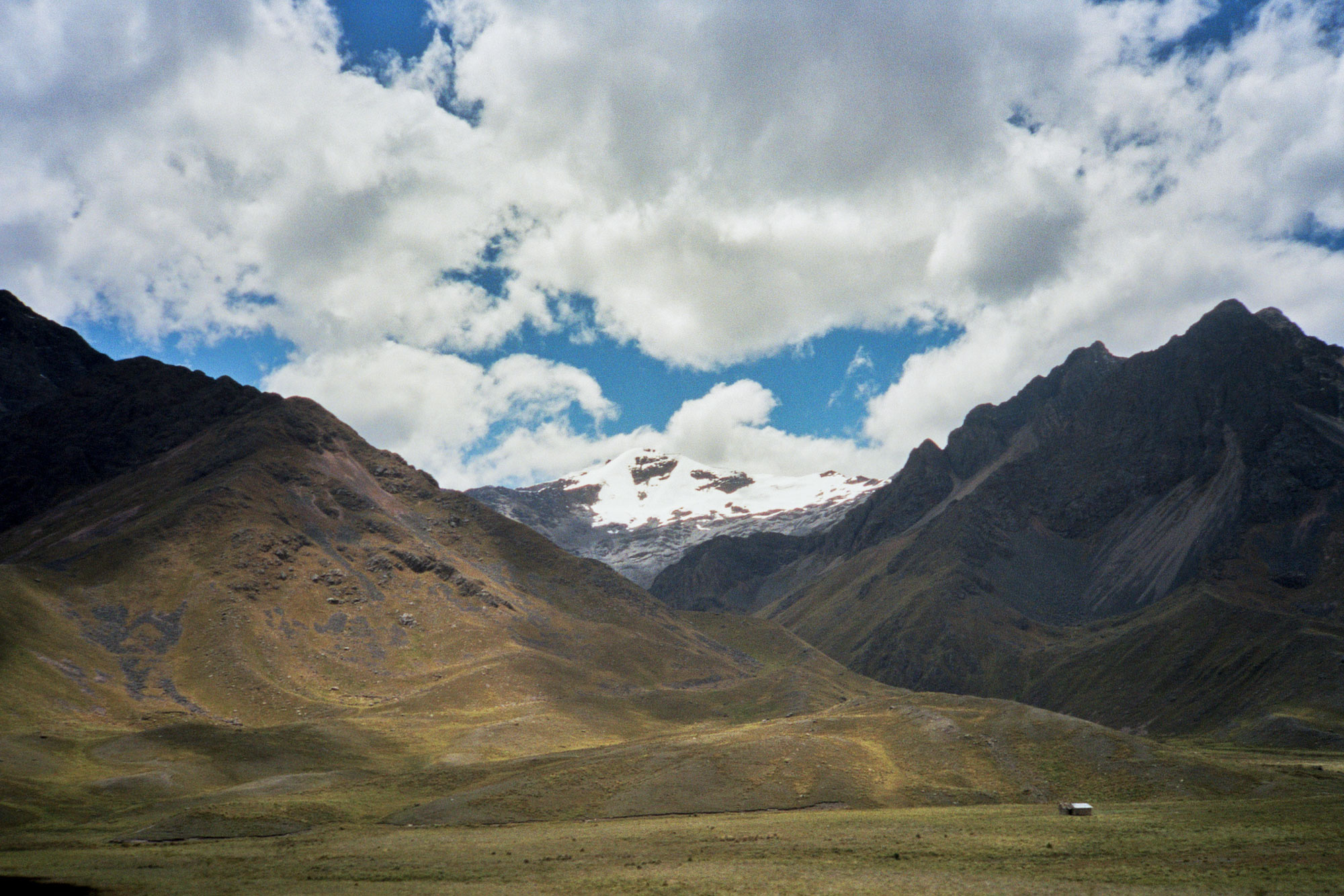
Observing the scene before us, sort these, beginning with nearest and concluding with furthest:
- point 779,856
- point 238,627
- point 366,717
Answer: point 779,856 < point 366,717 < point 238,627

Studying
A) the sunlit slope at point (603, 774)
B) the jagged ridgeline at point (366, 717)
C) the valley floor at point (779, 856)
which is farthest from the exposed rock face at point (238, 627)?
the valley floor at point (779, 856)

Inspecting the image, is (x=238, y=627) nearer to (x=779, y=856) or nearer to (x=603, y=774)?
(x=603, y=774)

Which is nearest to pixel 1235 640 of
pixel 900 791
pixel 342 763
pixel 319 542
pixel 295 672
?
pixel 900 791

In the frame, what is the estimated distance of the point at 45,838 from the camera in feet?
209

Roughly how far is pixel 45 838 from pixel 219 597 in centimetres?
10628

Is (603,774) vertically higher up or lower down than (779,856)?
higher up

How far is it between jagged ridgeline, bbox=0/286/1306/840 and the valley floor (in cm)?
770

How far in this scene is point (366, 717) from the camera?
136 m

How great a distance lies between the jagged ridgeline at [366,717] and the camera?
7500 cm

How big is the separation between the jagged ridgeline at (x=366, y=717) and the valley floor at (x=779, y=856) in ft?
25.3

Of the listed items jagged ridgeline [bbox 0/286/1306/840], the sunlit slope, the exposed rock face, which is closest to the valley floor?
the sunlit slope

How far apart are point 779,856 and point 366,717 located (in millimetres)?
105283

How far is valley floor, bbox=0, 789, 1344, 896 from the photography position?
140 feet

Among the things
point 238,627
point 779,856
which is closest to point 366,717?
point 238,627
